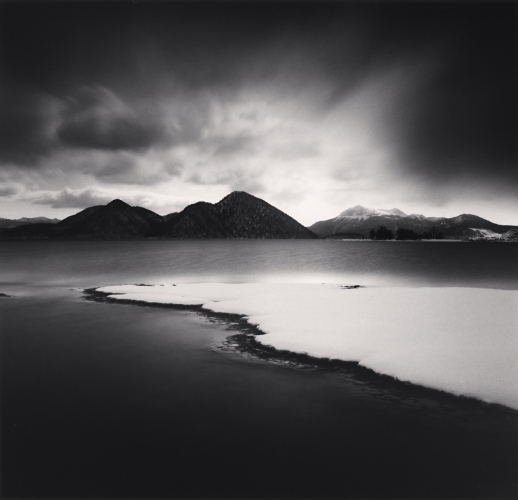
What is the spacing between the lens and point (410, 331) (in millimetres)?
15750

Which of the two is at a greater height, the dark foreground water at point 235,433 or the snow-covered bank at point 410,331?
the snow-covered bank at point 410,331

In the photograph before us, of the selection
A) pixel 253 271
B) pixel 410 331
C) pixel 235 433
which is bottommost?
pixel 235 433

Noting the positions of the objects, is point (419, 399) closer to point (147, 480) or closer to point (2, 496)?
point (147, 480)

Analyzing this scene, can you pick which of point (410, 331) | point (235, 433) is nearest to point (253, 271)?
point (410, 331)

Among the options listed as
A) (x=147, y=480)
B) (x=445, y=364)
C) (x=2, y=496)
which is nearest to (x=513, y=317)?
(x=445, y=364)

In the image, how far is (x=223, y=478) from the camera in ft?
23.7

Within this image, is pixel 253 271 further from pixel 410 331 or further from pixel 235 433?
pixel 235 433

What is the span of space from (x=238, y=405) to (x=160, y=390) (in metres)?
2.97

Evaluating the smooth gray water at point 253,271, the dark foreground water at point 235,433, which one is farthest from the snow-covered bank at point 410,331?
the smooth gray water at point 253,271

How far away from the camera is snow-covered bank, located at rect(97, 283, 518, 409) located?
11289 millimetres

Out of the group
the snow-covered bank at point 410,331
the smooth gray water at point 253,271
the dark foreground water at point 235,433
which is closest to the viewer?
the dark foreground water at point 235,433

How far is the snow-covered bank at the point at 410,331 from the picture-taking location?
11.3 meters

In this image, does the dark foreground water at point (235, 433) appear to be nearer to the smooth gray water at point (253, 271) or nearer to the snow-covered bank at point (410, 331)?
the snow-covered bank at point (410, 331)

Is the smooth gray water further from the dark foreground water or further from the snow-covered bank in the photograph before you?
the dark foreground water
